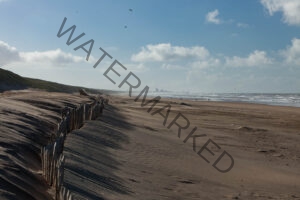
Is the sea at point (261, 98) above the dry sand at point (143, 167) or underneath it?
above

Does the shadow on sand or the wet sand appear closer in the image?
the shadow on sand

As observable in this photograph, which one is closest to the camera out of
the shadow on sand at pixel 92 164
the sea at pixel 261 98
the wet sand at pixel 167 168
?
the shadow on sand at pixel 92 164

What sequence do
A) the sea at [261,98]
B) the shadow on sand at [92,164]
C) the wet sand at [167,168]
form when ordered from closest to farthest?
1. the shadow on sand at [92,164]
2. the wet sand at [167,168]
3. the sea at [261,98]

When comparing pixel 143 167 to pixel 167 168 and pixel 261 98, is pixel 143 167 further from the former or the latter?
pixel 261 98

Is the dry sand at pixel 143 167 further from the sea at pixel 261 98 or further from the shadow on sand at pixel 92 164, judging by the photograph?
the sea at pixel 261 98

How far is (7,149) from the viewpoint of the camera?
19.1 feet

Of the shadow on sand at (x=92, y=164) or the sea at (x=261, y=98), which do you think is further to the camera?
the sea at (x=261, y=98)

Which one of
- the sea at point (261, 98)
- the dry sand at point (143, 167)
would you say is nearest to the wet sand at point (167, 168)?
the dry sand at point (143, 167)

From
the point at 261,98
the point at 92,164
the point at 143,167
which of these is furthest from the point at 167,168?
the point at 261,98

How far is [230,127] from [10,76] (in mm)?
24459

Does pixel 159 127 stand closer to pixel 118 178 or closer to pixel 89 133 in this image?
pixel 89 133

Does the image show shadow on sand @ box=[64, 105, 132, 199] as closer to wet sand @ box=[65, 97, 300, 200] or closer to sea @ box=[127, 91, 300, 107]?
wet sand @ box=[65, 97, 300, 200]

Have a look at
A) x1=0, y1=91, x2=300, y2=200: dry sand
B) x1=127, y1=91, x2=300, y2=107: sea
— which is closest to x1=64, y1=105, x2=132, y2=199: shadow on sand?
x1=0, y1=91, x2=300, y2=200: dry sand

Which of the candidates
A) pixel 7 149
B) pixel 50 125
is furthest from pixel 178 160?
pixel 7 149
